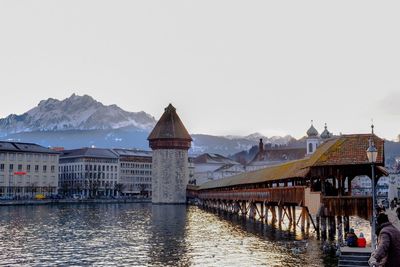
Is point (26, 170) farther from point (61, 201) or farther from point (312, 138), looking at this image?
point (312, 138)

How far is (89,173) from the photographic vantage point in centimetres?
16362

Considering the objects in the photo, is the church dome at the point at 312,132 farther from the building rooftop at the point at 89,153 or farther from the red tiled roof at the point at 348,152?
the red tiled roof at the point at 348,152

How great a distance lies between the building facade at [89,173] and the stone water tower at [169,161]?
30.2 meters

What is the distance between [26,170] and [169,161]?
3467 centimetres

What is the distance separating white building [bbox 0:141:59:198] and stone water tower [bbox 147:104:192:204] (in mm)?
28027

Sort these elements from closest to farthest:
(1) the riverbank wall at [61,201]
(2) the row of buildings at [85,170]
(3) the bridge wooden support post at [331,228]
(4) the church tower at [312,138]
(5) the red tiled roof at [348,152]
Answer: (5) the red tiled roof at [348,152] < (3) the bridge wooden support post at [331,228] < (1) the riverbank wall at [61,201] < (4) the church tower at [312,138] < (2) the row of buildings at [85,170]

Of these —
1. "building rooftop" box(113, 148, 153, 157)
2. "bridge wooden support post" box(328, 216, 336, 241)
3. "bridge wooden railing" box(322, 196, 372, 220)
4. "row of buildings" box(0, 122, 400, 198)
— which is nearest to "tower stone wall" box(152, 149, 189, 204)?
"row of buildings" box(0, 122, 400, 198)

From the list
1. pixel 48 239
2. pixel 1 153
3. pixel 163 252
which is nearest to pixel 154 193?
pixel 1 153

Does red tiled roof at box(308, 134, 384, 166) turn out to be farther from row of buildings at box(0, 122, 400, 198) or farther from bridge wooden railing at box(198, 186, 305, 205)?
row of buildings at box(0, 122, 400, 198)

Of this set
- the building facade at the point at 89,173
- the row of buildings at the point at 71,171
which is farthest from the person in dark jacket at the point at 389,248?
the building facade at the point at 89,173

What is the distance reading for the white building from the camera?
133625mm

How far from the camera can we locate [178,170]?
13350 centimetres

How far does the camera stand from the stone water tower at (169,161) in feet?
433

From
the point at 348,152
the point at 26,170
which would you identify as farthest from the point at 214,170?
the point at 348,152
